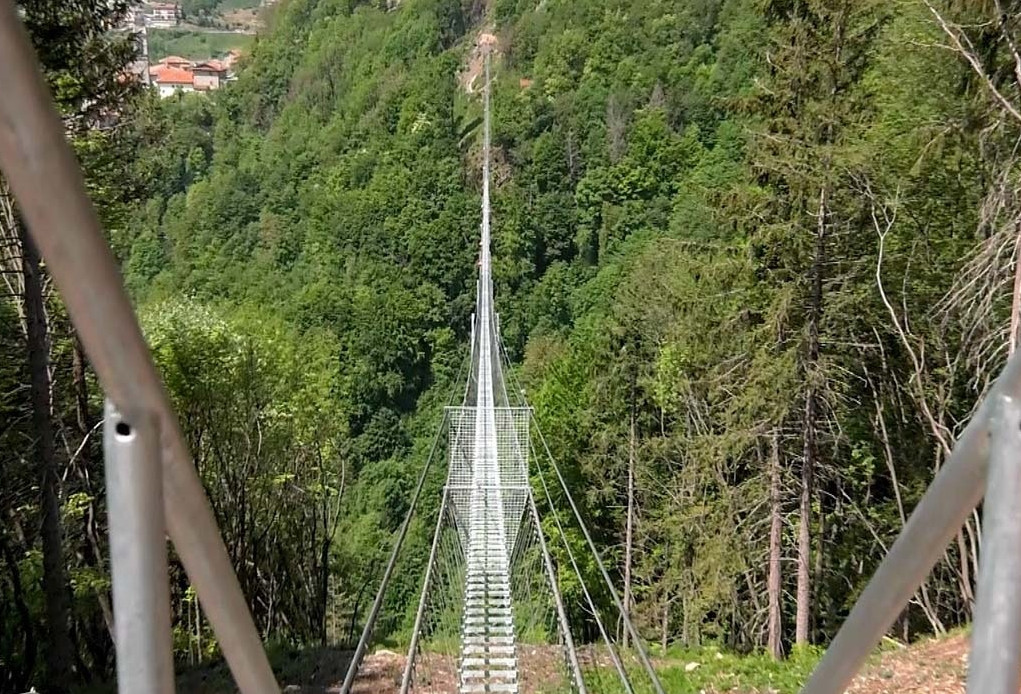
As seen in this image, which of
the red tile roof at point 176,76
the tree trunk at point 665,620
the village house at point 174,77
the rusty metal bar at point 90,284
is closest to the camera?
the rusty metal bar at point 90,284

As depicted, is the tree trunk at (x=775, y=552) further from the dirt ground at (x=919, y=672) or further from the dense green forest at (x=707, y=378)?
the dirt ground at (x=919, y=672)

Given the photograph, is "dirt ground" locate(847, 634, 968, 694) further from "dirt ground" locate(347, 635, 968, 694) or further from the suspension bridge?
the suspension bridge

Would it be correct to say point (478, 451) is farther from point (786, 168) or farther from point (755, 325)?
point (786, 168)

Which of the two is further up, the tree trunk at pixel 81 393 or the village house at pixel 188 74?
the village house at pixel 188 74

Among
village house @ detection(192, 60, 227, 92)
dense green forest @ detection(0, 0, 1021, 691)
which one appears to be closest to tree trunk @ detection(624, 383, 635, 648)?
dense green forest @ detection(0, 0, 1021, 691)

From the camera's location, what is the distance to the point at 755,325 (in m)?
8.09

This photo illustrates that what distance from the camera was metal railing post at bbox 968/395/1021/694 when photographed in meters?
0.47

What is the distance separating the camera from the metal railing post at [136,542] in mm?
456

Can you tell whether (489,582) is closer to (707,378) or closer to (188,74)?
(707,378)

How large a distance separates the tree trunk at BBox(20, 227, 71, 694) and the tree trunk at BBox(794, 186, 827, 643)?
5.09m

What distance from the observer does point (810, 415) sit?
747 centimetres

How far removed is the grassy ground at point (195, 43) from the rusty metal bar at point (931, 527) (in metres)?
74.0

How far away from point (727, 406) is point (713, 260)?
1316mm

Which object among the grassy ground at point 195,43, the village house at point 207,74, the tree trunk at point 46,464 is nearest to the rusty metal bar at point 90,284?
Result: the tree trunk at point 46,464
